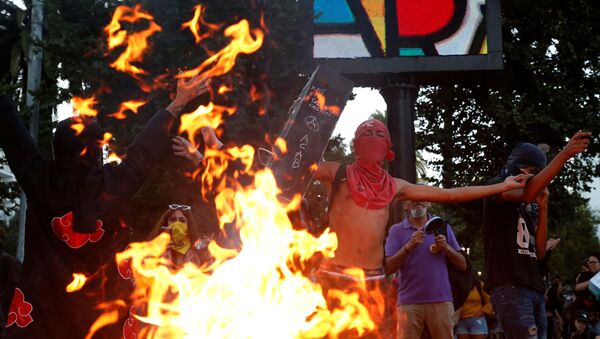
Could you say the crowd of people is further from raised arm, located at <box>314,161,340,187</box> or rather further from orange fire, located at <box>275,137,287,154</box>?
orange fire, located at <box>275,137,287,154</box>

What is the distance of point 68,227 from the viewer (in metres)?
3.60

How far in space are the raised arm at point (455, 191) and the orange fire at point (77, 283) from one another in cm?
259

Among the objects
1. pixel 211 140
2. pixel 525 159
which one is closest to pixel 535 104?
pixel 525 159

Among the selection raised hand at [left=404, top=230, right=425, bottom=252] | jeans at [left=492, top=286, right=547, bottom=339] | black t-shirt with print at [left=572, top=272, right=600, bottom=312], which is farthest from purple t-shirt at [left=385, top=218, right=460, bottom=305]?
black t-shirt with print at [left=572, top=272, right=600, bottom=312]

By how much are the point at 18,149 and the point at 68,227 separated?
1.62ft

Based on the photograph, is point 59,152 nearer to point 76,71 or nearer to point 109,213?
point 109,213

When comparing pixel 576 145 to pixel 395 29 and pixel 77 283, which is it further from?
pixel 395 29

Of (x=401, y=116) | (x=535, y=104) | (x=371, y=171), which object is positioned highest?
(x=535, y=104)

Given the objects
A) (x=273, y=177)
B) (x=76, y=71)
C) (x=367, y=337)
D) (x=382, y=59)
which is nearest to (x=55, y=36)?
(x=76, y=71)

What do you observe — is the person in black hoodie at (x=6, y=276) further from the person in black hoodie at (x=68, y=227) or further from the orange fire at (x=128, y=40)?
the person in black hoodie at (x=68, y=227)

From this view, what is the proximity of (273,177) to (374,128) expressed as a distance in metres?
1.30

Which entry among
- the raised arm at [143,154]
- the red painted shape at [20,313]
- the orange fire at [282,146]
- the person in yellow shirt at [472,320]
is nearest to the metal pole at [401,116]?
the person in yellow shirt at [472,320]

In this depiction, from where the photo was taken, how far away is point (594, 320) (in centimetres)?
977

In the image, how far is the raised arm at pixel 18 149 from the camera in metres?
3.65
